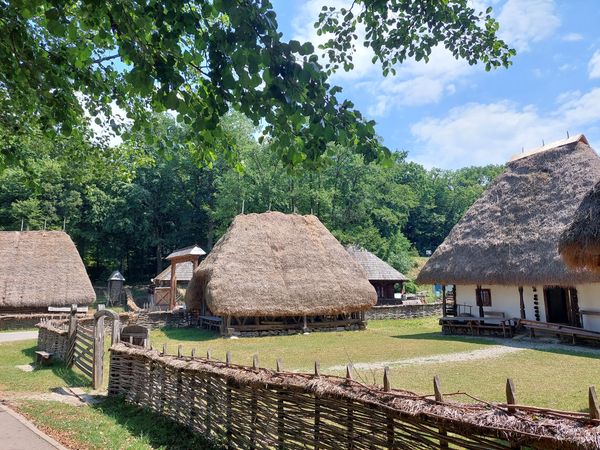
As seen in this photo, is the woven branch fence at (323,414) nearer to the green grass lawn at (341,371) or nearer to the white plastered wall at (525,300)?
the green grass lawn at (341,371)

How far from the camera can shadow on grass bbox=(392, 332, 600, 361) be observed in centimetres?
1412

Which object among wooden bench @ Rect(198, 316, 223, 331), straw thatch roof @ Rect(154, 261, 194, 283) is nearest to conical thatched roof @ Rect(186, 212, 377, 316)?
wooden bench @ Rect(198, 316, 223, 331)

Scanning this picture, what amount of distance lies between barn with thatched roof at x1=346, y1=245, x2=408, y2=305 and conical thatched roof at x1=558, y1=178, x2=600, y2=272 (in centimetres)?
2249

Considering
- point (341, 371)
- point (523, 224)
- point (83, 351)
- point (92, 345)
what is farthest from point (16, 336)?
point (523, 224)

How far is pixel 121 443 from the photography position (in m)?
6.32

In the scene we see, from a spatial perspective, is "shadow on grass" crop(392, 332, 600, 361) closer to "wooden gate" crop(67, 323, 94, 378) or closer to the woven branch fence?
the woven branch fence

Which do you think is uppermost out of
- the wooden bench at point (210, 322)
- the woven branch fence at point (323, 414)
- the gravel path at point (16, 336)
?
the woven branch fence at point (323, 414)

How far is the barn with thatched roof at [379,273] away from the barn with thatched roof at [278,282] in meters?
10.1

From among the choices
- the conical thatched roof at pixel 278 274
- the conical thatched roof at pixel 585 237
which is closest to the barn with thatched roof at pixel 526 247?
the conical thatched roof at pixel 278 274

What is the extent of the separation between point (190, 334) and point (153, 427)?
45.3 ft

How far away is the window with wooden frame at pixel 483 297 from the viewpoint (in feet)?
66.6

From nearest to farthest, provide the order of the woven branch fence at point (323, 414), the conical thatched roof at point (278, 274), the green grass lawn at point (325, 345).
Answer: the woven branch fence at point (323, 414) < the green grass lawn at point (325, 345) < the conical thatched roof at point (278, 274)

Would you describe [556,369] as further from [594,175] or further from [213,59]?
[213,59]

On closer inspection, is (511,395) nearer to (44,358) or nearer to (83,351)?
(83,351)
